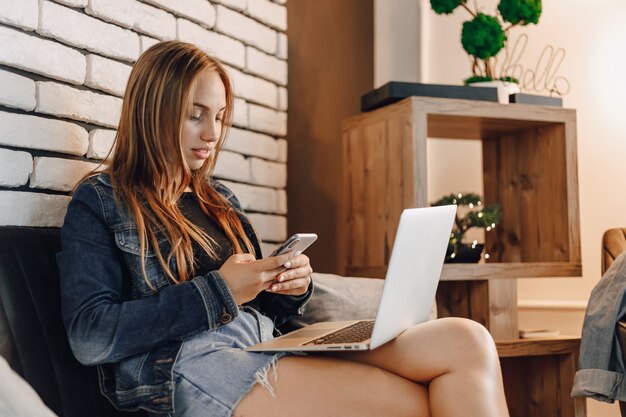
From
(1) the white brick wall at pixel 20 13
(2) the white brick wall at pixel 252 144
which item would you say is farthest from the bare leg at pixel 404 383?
(2) the white brick wall at pixel 252 144

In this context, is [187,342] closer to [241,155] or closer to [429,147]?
[241,155]

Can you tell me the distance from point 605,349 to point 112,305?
1.22 meters

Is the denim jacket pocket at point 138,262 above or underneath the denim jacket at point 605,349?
above

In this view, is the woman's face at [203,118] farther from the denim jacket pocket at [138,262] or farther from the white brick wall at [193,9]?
the white brick wall at [193,9]

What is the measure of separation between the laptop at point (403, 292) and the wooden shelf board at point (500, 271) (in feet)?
2.26

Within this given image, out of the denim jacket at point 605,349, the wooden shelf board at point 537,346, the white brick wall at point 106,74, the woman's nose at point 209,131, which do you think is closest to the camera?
the woman's nose at point 209,131

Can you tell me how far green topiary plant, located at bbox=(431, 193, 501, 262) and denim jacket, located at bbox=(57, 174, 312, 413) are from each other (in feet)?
3.59

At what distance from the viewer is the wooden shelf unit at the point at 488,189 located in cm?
225

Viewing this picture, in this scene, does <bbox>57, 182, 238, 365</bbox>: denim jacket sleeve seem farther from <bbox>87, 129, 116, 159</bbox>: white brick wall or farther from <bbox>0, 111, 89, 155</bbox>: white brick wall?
<bbox>87, 129, 116, 159</bbox>: white brick wall

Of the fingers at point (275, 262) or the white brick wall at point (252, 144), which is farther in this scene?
the white brick wall at point (252, 144)

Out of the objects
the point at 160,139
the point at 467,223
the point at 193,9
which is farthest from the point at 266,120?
the point at 160,139

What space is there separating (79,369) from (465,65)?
6.30 ft

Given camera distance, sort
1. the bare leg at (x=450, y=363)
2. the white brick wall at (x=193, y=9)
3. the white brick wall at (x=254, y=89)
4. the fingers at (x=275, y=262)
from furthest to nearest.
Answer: the white brick wall at (x=254, y=89) → the white brick wall at (x=193, y=9) → the fingers at (x=275, y=262) → the bare leg at (x=450, y=363)

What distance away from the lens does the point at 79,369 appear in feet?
4.65
